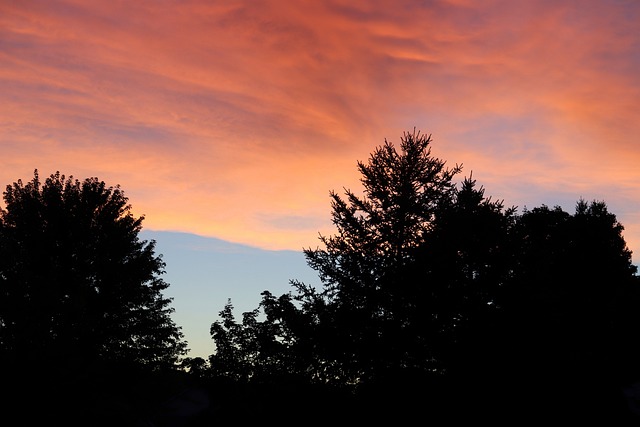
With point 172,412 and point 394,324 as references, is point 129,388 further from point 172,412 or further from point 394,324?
point 394,324

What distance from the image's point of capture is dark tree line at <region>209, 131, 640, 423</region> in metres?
21.7

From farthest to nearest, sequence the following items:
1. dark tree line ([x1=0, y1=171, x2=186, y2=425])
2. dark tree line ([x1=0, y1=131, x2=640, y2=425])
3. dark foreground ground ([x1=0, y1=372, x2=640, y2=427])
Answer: dark tree line ([x1=0, y1=171, x2=186, y2=425])
dark tree line ([x1=0, y1=131, x2=640, y2=425])
dark foreground ground ([x1=0, y1=372, x2=640, y2=427])

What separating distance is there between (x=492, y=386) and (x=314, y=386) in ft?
27.0

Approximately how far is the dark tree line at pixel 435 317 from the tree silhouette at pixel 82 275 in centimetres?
1176

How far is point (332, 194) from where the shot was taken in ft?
97.9

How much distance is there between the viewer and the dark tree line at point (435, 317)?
71.2 ft

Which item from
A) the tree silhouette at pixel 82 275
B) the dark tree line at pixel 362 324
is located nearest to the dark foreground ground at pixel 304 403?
the dark tree line at pixel 362 324

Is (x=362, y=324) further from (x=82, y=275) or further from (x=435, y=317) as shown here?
(x=82, y=275)

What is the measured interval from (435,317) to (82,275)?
73.9 feet

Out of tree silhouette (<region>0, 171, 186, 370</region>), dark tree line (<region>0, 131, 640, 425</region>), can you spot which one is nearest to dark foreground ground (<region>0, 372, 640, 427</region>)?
dark tree line (<region>0, 131, 640, 425</region>)

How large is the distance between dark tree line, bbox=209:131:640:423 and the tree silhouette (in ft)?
38.6

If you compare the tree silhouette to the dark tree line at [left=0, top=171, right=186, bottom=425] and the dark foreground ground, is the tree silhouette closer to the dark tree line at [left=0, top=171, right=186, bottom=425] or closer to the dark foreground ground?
the dark tree line at [left=0, top=171, right=186, bottom=425]

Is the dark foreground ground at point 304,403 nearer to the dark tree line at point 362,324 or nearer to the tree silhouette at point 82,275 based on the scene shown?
the dark tree line at point 362,324

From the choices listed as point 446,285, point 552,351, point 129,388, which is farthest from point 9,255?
point 552,351
